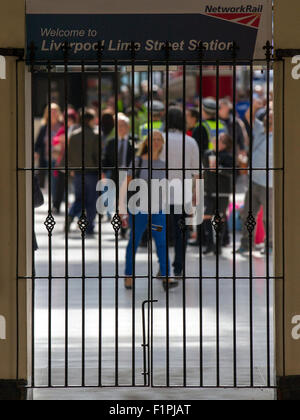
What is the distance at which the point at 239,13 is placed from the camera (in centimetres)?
807


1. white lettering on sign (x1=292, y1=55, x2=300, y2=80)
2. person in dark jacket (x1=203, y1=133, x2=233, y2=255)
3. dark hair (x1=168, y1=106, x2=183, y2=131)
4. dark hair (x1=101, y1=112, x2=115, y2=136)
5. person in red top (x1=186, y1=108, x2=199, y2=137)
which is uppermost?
dark hair (x1=101, y1=112, x2=115, y2=136)

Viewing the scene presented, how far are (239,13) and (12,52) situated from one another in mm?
1693

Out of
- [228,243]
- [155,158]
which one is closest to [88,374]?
[155,158]

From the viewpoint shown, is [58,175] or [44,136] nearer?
[58,175]

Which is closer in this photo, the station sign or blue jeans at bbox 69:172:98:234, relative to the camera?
the station sign

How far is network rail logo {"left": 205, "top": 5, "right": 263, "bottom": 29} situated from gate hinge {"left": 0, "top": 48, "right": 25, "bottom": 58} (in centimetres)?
139

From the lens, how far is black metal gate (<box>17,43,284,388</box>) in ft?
26.5

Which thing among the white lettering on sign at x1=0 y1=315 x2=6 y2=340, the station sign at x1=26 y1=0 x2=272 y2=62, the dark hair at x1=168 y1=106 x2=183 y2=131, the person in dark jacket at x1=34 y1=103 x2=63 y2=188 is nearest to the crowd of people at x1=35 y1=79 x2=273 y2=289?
the dark hair at x1=168 y1=106 x2=183 y2=131

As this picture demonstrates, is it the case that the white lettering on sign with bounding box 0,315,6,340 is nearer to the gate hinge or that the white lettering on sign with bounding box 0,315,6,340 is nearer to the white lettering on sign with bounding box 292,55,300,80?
the gate hinge

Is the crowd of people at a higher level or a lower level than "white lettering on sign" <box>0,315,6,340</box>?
higher

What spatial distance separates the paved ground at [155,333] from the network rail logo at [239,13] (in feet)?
6.43

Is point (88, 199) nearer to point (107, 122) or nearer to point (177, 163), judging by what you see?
point (107, 122)

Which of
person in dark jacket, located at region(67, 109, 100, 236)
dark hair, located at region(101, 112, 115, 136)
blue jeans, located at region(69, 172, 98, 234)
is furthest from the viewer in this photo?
dark hair, located at region(101, 112, 115, 136)

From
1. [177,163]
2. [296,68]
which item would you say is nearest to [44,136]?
[177,163]
